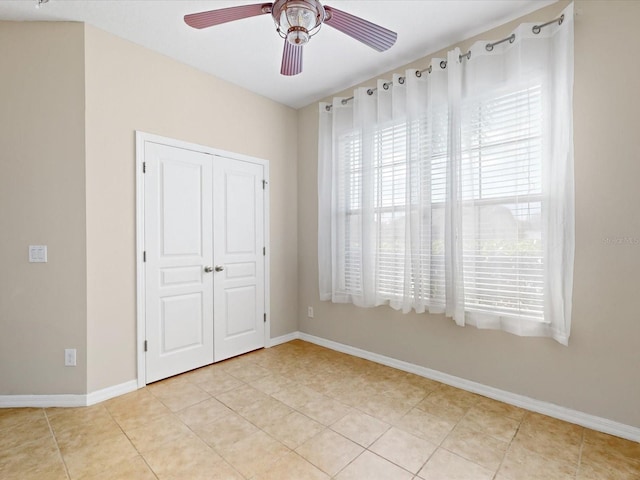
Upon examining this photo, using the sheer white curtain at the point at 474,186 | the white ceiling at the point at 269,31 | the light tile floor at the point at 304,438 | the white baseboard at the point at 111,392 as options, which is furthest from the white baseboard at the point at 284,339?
the white ceiling at the point at 269,31

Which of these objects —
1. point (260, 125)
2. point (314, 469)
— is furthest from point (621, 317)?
point (260, 125)

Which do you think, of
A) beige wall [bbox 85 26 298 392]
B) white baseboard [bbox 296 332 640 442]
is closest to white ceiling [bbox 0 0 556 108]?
beige wall [bbox 85 26 298 392]

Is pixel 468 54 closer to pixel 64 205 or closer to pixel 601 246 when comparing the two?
pixel 601 246

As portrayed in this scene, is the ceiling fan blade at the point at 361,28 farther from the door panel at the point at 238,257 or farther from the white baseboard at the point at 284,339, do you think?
the white baseboard at the point at 284,339

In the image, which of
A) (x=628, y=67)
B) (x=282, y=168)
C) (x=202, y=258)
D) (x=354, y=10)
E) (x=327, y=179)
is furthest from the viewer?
(x=282, y=168)

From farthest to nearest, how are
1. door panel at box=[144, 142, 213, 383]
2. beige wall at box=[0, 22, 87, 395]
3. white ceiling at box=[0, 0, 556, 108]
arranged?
1. door panel at box=[144, 142, 213, 383]
2. beige wall at box=[0, 22, 87, 395]
3. white ceiling at box=[0, 0, 556, 108]

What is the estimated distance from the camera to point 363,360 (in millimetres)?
3221

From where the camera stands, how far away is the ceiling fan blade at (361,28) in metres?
1.65

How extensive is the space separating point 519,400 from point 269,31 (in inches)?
129

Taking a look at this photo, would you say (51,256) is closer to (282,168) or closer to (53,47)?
Result: (53,47)

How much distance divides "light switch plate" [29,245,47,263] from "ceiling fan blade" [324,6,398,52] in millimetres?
2446

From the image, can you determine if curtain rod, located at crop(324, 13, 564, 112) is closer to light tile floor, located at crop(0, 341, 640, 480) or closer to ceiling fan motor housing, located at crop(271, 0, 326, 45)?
ceiling fan motor housing, located at crop(271, 0, 326, 45)

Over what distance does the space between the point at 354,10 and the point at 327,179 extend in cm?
154

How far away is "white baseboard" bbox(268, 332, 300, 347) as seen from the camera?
145 inches
